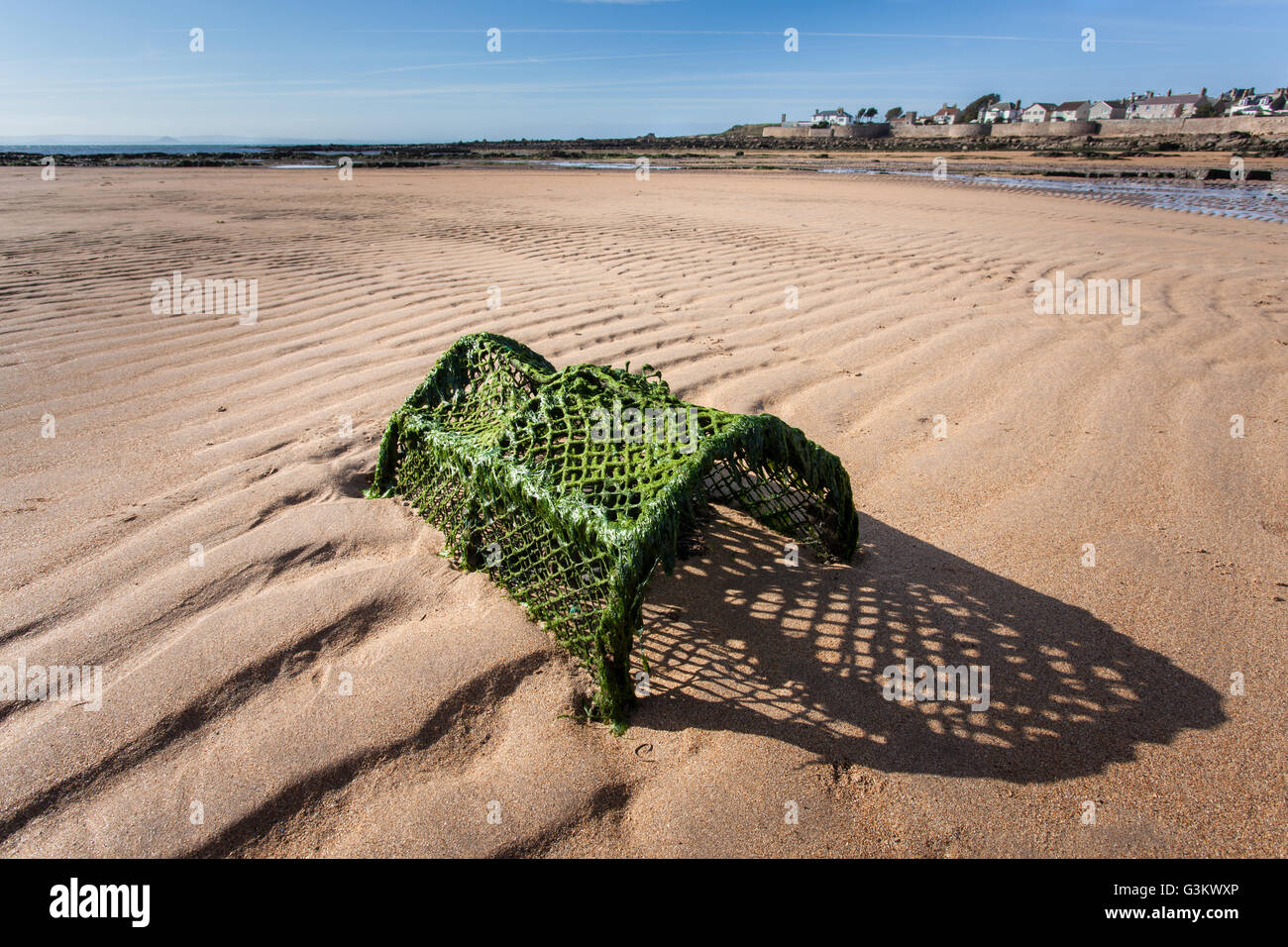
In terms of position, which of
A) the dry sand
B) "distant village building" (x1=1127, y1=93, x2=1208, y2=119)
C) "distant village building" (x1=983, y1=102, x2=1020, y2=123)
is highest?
"distant village building" (x1=983, y1=102, x2=1020, y2=123)

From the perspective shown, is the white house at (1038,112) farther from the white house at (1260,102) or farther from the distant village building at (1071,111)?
the white house at (1260,102)

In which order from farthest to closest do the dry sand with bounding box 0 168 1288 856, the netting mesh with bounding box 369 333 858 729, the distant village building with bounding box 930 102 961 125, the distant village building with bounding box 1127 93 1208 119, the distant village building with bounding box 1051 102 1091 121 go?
the distant village building with bounding box 930 102 961 125
the distant village building with bounding box 1051 102 1091 121
the distant village building with bounding box 1127 93 1208 119
the netting mesh with bounding box 369 333 858 729
the dry sand with bounding box 0 168 1288 856

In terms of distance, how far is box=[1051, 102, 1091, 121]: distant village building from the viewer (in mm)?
61966

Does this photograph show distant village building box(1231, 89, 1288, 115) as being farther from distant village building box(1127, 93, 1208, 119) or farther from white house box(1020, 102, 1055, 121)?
white house box(1020, 102, 1055, 121)

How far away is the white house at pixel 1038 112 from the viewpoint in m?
69.8

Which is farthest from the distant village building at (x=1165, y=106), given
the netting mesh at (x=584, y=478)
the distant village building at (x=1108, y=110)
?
the netting mesh at (x=584, y=478)

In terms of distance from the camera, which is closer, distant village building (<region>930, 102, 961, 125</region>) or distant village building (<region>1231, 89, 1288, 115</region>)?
distant village building (<region>1231, 89, 1288, 115</region>)

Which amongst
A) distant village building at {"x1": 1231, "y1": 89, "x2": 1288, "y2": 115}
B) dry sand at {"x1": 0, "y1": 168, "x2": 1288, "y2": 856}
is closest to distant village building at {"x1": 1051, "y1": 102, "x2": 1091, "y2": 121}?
distant village building at {"x1": 1231, "y1": 89, "x2": 1288, "y2": 115}

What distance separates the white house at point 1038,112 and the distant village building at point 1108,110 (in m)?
6.03

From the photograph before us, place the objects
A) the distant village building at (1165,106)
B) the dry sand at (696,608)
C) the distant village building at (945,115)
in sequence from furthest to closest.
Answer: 1. the distant village building at (945,115)
2. the distant village building at (1165,106)
3. the dry sand at (696,608)

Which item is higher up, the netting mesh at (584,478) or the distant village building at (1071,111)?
the distant village building at (1071,111)

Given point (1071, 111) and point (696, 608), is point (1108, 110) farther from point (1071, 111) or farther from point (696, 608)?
point (696, 608)

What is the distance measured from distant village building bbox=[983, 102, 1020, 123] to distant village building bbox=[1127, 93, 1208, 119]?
12.2 metres

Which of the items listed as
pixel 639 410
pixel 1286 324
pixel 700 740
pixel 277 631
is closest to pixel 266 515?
pixel 277 631
